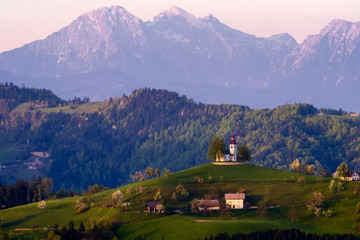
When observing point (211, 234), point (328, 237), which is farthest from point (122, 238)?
point (328, 237)

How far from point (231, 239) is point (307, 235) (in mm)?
18028

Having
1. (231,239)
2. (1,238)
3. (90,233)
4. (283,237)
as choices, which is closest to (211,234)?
(231,239)

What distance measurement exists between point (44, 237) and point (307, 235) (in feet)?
207

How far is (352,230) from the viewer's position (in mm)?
198000

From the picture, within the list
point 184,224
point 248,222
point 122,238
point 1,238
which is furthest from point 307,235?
point 1,238

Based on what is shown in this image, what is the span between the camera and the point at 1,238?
193m

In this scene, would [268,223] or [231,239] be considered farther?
[268,223]

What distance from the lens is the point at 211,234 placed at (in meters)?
190

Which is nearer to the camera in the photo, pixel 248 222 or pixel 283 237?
pixel 283 237

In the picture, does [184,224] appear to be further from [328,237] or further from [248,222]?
[328,237]

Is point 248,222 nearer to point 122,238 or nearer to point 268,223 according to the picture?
point 268,223

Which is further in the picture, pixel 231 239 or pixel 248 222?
pixel 248 222

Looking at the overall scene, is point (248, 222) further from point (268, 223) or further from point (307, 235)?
point (307, 235)

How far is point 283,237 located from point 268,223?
45.4 feet
